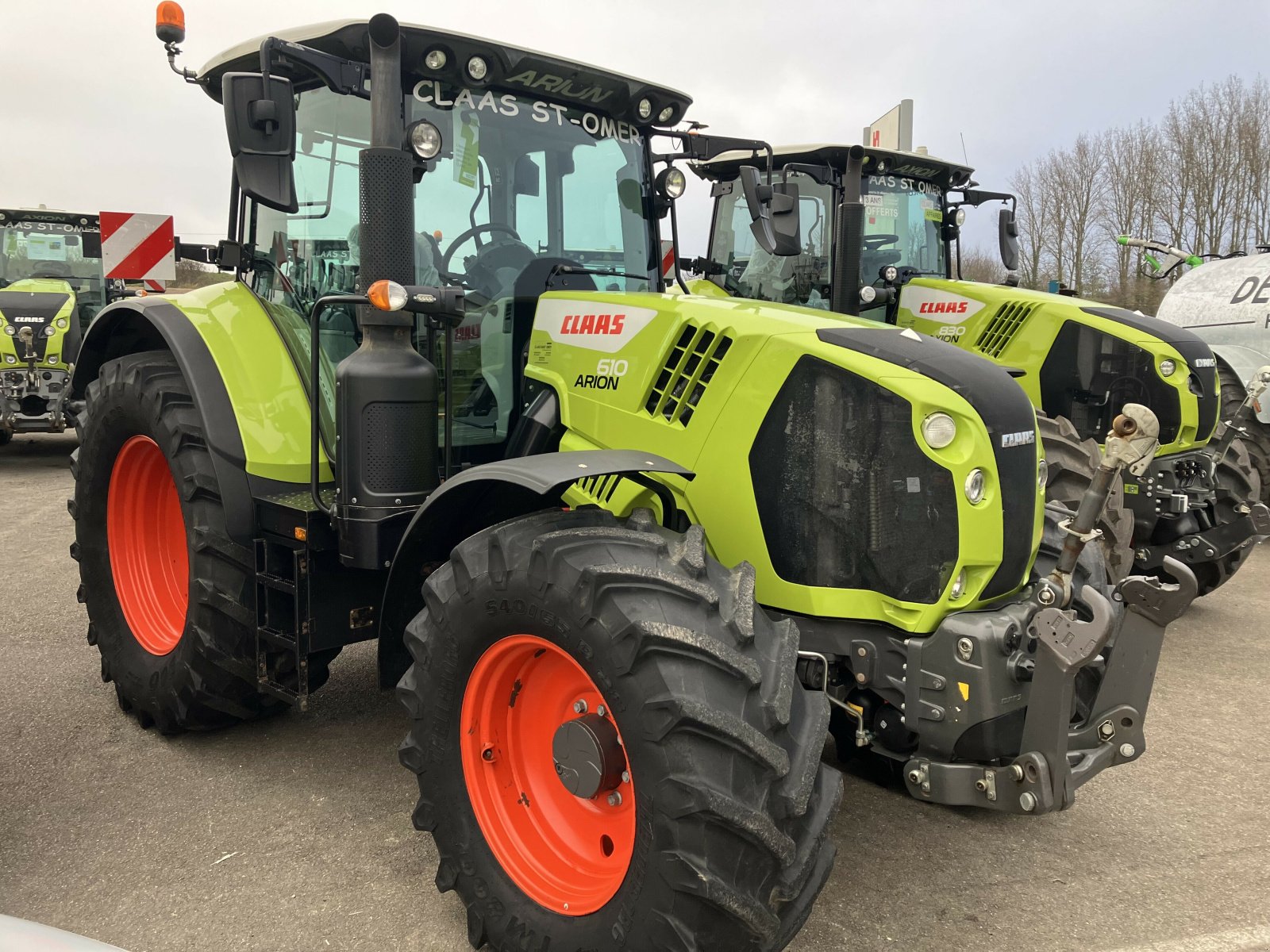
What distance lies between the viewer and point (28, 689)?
4586 mm

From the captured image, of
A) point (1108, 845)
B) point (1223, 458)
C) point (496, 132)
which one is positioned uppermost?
point (496, 132)

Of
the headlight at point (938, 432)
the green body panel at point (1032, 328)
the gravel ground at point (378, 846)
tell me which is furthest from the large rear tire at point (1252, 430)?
the headlight at point (938, 432)

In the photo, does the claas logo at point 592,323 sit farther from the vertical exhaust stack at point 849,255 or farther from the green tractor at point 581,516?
the vertical exhaust stack at point 849,255

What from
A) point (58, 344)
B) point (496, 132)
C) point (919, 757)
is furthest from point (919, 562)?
point (58, 344)

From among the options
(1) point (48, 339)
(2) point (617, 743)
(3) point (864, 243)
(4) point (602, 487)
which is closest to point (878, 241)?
(3) point (864, 243)

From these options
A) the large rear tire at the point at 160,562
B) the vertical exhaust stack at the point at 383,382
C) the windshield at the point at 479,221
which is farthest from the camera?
the large rear tire at the point at 160,562

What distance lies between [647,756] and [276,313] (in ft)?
7.88

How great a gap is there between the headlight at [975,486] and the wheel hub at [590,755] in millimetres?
1082

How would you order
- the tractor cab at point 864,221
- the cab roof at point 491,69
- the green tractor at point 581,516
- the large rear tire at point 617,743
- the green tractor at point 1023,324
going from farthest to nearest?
the tractor cab at point 864,221 → the green tractor at point 1023,324 → the cab roof at point 491,69 → the green tractor at point 581,516 → the large rear tire at point 617,743

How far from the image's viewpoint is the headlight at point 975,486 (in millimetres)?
2641

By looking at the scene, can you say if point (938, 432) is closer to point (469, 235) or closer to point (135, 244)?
point (469, 235)

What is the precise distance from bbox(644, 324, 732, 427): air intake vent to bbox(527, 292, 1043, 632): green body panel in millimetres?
19

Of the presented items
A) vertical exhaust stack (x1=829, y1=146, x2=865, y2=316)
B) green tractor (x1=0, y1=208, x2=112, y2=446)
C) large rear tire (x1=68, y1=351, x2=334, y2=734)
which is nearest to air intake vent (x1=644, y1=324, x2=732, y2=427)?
large rear tire (x1=68, y1=351, x2=334, y2=734)

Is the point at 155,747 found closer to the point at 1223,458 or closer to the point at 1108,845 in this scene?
the point at 1108,845
